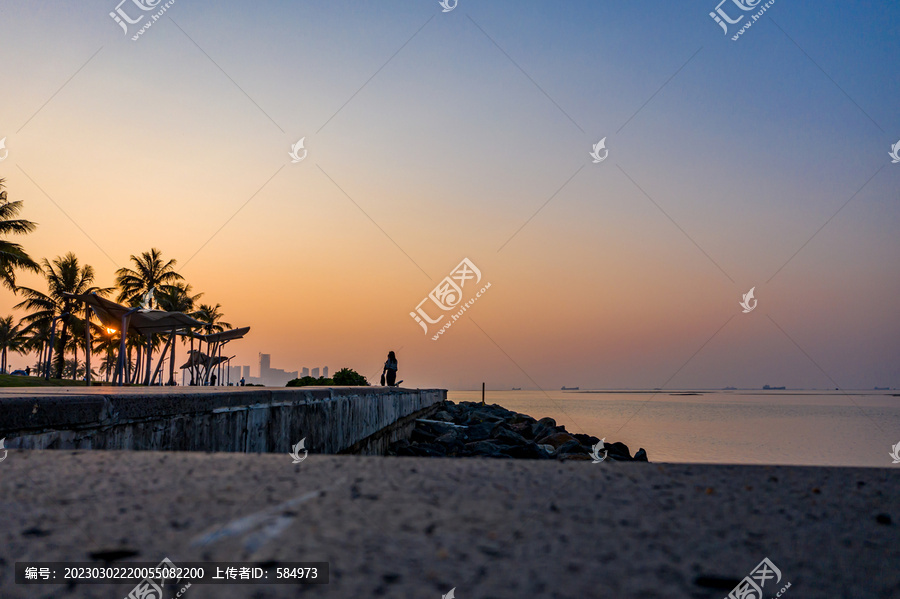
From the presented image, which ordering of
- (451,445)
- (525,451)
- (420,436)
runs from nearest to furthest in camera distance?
(525,451), (451,445), (420,436)

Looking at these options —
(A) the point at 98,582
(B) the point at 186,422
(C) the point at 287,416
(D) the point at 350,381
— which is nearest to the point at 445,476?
(A) the point at 98,582

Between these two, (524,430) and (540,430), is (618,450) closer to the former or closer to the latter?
(540,430)

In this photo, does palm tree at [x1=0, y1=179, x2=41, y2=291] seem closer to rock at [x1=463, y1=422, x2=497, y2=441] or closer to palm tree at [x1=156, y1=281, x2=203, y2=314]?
palm tree at [x1=156, y1=281, x2=203, y2=314]

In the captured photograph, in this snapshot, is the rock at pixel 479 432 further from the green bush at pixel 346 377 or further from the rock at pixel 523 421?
the green bush at pixel 346 377

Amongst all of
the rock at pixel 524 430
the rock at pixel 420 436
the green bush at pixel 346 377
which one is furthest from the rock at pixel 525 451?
the green bush at pixel 346 377

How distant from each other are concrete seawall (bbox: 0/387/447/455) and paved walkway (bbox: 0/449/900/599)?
50.4 inches

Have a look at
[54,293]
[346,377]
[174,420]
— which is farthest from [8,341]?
[174,420]

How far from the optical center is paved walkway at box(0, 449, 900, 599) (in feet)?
2.67

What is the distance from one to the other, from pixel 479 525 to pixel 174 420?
2.81m

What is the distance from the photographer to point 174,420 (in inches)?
129

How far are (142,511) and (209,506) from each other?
12 cm

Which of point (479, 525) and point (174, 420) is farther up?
point (174, 420)

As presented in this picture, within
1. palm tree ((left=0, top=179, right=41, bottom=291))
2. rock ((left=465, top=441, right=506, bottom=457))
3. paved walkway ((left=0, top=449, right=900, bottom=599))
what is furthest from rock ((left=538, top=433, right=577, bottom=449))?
palm tree ((left=0, top=179, right=41, bottom=291))

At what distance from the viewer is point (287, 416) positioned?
4691 mm
